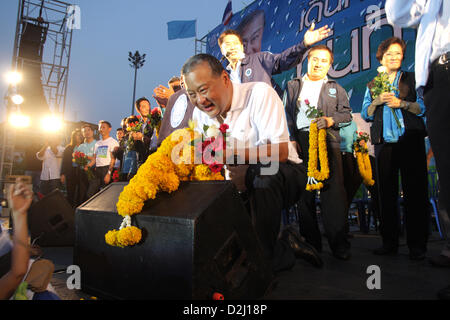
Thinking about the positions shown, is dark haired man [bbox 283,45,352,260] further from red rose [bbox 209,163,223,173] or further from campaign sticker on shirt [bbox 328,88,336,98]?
red rose [bbox 209,163,223,173]

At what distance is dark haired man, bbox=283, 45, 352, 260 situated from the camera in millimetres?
2814

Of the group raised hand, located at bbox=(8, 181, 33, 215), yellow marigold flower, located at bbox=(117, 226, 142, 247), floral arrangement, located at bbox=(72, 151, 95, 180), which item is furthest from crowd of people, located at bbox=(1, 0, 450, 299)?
floral arrangement, located at bbox=(72, 151, 95, 180)

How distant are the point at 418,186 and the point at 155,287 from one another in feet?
8.06

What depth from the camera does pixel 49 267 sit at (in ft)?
4.37

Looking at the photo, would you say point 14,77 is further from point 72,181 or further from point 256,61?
point 256,61

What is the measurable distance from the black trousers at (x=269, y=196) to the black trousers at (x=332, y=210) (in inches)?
35.2

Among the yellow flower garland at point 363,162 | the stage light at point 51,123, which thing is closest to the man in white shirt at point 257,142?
the yellow flower garland at point 363,162

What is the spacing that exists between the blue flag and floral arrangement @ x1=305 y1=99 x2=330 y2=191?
11203 millimetres

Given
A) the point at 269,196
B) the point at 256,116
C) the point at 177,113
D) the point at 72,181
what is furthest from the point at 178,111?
the point at 72,181

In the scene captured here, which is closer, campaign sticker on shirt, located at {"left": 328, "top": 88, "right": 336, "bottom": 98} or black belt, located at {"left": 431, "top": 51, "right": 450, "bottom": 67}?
black belt, located at {"left": 431, "top": 51, "right": 450, "bottom": 67}
